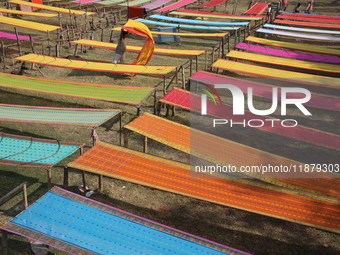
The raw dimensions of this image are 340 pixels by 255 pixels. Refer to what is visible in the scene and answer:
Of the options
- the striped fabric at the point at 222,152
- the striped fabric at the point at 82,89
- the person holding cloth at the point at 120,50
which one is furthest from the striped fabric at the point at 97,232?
the person holding cloth at the point at 120,50

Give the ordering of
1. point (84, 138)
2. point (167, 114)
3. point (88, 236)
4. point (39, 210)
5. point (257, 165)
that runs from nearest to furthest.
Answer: point (88, 236) → point (39, 210) → point (257, 165) → point (84, 138) → point (167, 114)

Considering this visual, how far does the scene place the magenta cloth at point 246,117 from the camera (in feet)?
28.1

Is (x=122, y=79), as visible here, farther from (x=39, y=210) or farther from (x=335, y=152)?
(x=39, y=210)

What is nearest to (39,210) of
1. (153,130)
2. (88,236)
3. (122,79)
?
(88,236)

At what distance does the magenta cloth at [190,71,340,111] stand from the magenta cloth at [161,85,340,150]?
4.37 ft

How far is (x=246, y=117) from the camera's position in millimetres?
9836

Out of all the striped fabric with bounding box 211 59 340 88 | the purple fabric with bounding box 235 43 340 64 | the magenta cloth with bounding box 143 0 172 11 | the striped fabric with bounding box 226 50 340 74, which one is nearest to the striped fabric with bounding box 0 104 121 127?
the striped fabric with bounding box 211 59 340 88

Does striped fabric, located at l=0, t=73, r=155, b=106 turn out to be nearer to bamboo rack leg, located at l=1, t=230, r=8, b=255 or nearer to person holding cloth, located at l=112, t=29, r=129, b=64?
person holding cloth, located at l=112, t=29, r=129, b=64

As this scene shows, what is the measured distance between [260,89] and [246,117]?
6.58 ft

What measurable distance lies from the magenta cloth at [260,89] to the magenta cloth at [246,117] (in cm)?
133

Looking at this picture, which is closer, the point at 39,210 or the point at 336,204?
the point at 39,210

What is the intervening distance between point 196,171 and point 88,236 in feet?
7.93

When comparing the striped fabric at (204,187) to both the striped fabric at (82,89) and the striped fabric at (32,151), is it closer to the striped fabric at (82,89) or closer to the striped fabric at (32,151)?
the striped fabric at (32,151)

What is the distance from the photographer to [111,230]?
5531mm
